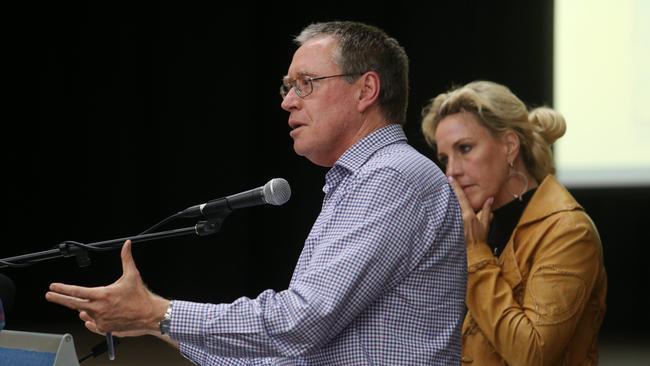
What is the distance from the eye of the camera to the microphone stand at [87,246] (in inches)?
67.4

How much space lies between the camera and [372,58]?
1.94m

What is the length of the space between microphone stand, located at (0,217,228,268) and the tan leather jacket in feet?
3.17

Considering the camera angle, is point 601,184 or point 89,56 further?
point 89,56

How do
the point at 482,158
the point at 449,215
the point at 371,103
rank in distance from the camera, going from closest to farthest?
the point at 449,215 → the point at 371,103 → the point at 482,158

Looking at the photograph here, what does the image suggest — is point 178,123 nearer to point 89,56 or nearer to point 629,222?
point 89,56

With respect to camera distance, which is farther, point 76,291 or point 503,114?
point 503,114

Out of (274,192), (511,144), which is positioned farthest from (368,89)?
(511,144)

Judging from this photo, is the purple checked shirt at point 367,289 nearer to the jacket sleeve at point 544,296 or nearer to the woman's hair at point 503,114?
the jacket sleeve at point 544,296

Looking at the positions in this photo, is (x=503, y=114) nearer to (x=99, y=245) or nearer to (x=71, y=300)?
(x=99, y=245)

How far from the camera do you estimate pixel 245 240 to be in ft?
20.1

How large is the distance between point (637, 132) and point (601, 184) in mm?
597

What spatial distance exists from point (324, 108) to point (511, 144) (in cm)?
105

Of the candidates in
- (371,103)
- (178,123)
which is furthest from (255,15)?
(371,103)

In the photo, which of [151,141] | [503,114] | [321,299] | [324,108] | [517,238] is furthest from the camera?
[151,141]
